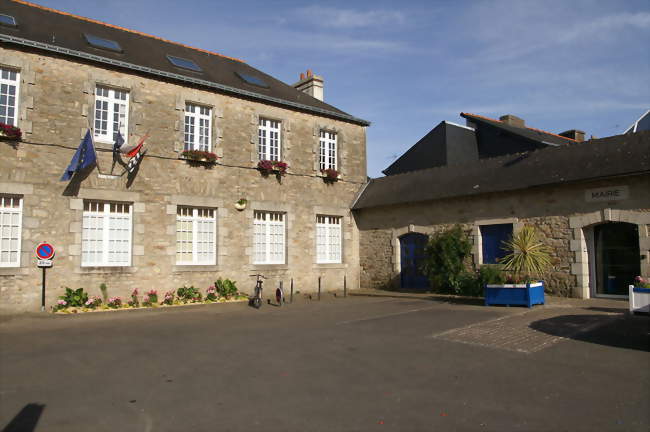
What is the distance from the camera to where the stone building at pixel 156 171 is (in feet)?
35.7

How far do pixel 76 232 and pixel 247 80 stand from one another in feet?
22.7

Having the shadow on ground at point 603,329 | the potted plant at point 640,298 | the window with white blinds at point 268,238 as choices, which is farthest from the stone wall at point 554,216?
the potted plant at point 640,298

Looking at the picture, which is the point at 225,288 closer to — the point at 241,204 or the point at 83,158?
the point at 241,204

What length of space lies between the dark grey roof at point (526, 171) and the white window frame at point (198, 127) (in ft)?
18.0

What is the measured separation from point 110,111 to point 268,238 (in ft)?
17.8

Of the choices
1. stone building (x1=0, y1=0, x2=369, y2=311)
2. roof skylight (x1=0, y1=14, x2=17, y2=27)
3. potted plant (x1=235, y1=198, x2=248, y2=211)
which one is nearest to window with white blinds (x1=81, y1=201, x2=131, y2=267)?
stone building (x1=0, y1=0, x2=369, y2=311)

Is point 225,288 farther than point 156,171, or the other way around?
point 225,288

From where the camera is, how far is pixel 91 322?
31.0 ft

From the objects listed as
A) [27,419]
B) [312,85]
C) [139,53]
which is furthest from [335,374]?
[312,85]

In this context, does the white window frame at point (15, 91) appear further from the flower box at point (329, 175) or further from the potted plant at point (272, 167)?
the flower box at point (329, 175)

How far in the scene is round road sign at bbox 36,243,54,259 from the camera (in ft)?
33.9

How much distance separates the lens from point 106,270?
456 inches

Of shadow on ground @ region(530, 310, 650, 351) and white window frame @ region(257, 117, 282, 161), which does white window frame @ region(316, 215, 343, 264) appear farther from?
shadow on ground @ region(530, 310, 650, 351)

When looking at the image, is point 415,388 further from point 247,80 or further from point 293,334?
point 247,80
